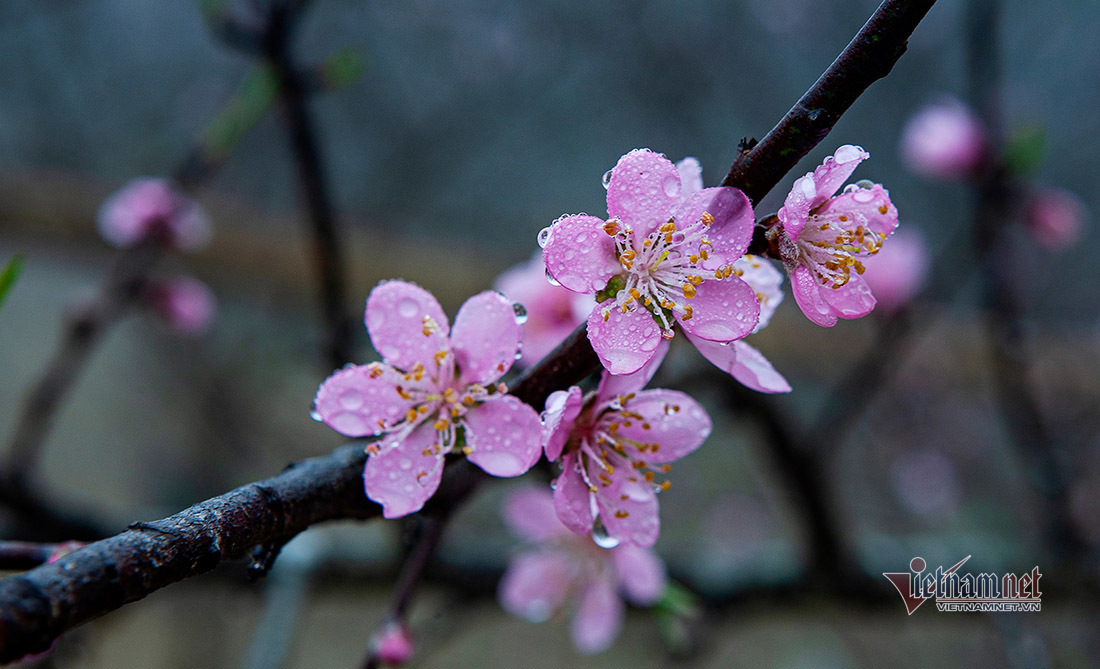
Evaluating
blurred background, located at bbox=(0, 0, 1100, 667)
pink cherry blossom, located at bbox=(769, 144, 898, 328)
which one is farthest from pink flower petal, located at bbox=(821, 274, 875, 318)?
blurred background, located at bbox=(0, 0, 1100, 667)

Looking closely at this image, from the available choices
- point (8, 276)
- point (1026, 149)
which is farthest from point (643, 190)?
point (1026, 149)

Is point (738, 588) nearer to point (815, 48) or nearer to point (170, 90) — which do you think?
point (815, 48)

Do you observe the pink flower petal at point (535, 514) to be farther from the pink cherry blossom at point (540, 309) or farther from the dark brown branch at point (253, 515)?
the dark brown branch at point (253, 515)

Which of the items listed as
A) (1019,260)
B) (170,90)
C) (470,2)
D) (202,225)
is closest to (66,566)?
(202,225)
